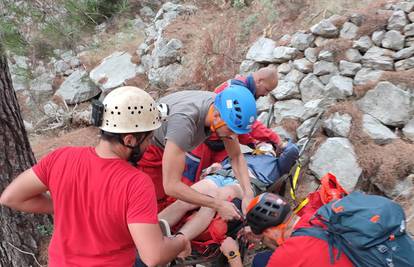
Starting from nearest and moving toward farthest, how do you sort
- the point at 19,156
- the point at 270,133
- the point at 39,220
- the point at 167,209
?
the point at 167,209 → the point at 19,156 → the point at 39,220 → the point at 270,133

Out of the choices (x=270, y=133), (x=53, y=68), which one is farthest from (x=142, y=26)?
(x=270, y=133)

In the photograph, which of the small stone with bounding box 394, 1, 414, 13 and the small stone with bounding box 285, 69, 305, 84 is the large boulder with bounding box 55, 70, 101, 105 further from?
the small stone with bounding box 394, 1, 414, 13

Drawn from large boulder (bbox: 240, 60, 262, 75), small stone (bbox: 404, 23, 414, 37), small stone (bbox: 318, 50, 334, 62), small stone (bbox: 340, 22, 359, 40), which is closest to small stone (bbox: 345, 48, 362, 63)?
small stone (bbox: 318, 50, 334, 62)

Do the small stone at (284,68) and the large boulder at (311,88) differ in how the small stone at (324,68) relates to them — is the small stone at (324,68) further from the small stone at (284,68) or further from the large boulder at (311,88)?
the small stone at (284,68)

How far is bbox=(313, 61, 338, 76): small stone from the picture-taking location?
5.93 meters

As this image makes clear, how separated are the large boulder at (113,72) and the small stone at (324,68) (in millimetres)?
4464

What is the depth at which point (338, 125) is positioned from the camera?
5082mm

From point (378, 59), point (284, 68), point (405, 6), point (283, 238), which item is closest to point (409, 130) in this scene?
point (378, 59)

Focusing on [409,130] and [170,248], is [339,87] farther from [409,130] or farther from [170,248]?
[170,248]

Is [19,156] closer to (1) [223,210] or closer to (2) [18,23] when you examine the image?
(2) [18,23]

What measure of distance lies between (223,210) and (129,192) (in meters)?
1.23

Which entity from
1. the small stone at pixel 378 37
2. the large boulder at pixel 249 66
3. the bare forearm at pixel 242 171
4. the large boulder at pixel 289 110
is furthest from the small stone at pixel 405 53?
the bare forearm at pixel 242 171

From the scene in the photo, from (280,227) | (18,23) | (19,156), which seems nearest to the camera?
(280,227)

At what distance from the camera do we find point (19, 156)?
401 cm
